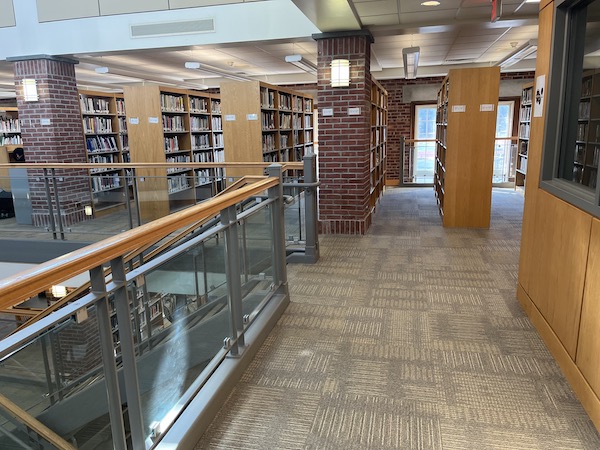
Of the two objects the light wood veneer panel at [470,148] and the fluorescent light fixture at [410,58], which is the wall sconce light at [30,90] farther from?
the light wood veneer panel at [470,148]

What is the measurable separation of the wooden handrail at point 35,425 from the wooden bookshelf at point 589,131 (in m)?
5.72

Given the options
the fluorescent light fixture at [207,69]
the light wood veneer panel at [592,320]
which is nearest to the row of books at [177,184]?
the fluorescent light fixture at [207,69]

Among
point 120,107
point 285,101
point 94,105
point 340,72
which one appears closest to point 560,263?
point 340,72

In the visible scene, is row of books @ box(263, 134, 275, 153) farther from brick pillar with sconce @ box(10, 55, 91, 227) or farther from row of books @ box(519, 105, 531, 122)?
row of books @ box(519, 105, 531, 122)

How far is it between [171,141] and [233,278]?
6.56m

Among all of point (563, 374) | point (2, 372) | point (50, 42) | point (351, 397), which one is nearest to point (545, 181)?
point (563, 374)

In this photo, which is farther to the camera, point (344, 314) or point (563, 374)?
point (344, 314)

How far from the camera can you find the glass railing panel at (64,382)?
149cm

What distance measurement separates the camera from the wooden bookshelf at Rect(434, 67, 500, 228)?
603cm

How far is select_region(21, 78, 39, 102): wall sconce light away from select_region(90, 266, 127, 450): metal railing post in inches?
269

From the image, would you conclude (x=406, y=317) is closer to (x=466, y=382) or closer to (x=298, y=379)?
(x=466, y=382)

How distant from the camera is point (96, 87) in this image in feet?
46.3

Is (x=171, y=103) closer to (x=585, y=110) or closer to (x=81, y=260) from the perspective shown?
(x=585, y=110)

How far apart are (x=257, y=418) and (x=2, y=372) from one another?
1.14 m
